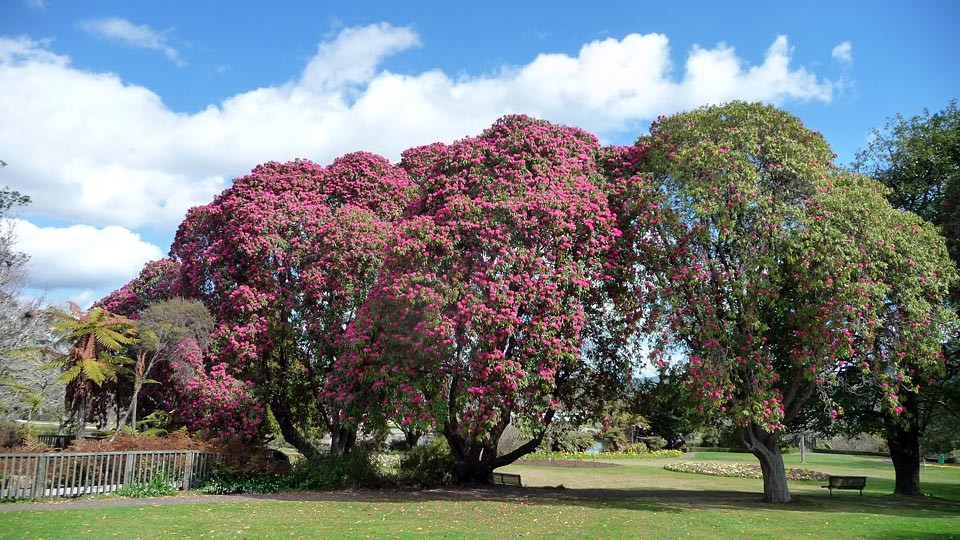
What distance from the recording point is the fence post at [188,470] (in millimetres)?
17812

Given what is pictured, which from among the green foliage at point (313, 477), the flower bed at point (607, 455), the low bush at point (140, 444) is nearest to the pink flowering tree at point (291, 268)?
the green foliage at point (313, 477)

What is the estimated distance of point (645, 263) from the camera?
18.1 meters

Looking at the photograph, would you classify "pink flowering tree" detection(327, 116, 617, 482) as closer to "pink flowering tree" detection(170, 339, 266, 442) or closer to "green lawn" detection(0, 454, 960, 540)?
"green lawn" detection(0, 454, 960, 540)

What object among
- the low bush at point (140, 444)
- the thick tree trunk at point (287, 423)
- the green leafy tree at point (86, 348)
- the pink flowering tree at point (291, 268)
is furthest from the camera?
the thick tree trunk at point (287, 423)

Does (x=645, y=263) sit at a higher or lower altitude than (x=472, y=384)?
higher

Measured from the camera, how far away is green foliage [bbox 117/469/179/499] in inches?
641

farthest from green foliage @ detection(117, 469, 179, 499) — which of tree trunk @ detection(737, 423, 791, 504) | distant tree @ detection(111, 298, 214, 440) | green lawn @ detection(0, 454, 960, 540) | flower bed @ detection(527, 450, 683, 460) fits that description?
flower bed @ detection(527, 450, 683, 460)

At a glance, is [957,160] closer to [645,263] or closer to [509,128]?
[645,263]

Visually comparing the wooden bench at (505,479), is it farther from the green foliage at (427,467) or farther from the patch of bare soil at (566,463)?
the patch of bare soil at (566,463)

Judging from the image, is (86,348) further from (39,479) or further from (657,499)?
(657,499)

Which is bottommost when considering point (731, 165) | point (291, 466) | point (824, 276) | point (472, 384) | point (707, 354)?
point (291, 466)

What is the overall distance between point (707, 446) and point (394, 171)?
4376 centimetres

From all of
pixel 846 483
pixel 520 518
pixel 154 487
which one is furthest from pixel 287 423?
pixel 846 483

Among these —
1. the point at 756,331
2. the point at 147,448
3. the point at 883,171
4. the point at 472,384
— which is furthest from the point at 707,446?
the point at 147,448
